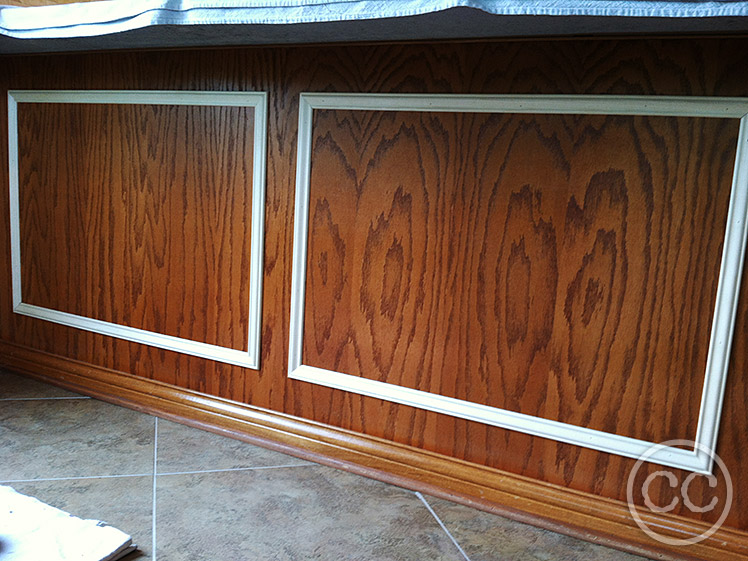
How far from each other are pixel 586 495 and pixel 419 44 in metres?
0.87

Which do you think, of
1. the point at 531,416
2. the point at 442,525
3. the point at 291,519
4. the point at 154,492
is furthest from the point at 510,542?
the point at 154,492

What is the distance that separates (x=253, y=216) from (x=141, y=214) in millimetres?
337

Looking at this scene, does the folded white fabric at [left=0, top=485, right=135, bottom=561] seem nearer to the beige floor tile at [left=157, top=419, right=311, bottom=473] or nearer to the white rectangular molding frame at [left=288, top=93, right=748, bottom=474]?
the beige floor tile at [left=157, top=419, right=311, bottom=473]

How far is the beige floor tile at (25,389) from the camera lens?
1.64 meters

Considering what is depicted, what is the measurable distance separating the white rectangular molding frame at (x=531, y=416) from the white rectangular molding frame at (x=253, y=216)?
10cm

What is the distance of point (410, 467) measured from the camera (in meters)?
1.30

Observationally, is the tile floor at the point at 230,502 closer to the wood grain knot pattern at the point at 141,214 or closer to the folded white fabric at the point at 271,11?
the wood grain knot pattern at the point at 141,214

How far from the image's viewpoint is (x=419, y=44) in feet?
4.01

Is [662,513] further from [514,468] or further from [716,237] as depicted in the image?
[716,237]

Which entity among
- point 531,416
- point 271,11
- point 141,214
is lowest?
point 531,416

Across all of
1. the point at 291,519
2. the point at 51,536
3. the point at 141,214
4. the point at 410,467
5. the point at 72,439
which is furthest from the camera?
the point at 141,214

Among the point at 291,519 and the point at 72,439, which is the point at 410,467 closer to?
the point at 291,519

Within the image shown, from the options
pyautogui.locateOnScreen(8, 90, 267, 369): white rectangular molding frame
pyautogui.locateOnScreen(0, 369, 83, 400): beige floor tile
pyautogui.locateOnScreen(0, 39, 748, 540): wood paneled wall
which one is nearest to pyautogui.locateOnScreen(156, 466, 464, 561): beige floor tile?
pyautogui.locateOnScreen(0, 39, 748, 540): wood paneled wall

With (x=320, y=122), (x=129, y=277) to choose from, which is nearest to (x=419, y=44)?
(x=320, y=122)
